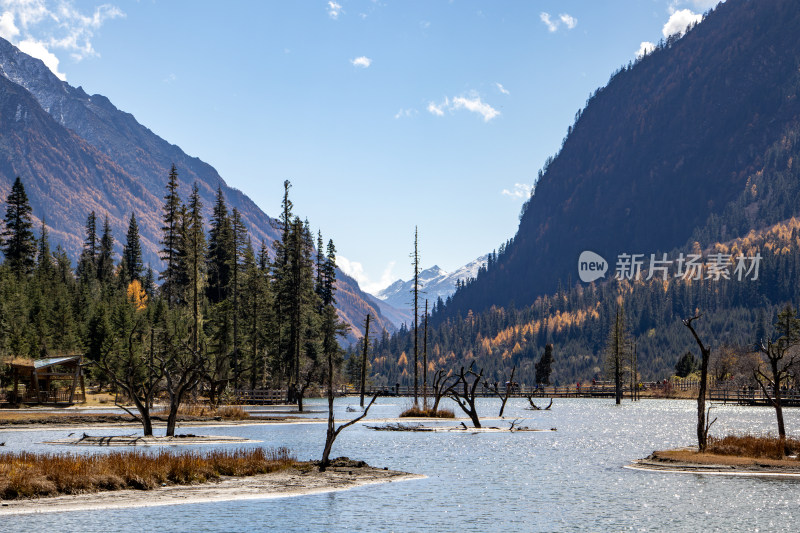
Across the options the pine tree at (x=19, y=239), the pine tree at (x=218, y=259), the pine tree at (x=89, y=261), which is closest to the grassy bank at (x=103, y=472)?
the pine tree at (x=218, y=259)

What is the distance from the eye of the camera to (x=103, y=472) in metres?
29.8

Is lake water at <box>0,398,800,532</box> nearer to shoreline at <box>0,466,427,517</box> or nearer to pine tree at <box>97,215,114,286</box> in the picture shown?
shoreline at <box>0,466,427,517</box>

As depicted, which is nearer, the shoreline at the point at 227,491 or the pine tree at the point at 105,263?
the shoreline at the point at 227,491

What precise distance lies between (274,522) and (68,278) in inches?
5677

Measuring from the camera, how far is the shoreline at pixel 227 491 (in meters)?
26.1

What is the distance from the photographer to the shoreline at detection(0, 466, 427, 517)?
85.6 feet

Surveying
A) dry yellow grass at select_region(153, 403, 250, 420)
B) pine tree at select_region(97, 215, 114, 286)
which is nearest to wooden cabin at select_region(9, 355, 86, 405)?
dry yellow grass at select_region(153, 403, 250, 420)

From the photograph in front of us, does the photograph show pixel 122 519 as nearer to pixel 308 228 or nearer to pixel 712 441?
pixel 712 441

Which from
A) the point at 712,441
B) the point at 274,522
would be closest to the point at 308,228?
the point at 712,441

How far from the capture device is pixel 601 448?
55500 millimetres

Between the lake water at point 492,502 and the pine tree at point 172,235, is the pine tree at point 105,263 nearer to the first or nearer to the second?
the pine tree at point 172,235

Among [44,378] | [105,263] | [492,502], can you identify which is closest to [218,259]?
[105,263]

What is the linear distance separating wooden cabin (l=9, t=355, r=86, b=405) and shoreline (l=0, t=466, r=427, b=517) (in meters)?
44.8

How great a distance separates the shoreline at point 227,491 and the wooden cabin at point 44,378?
147ft
